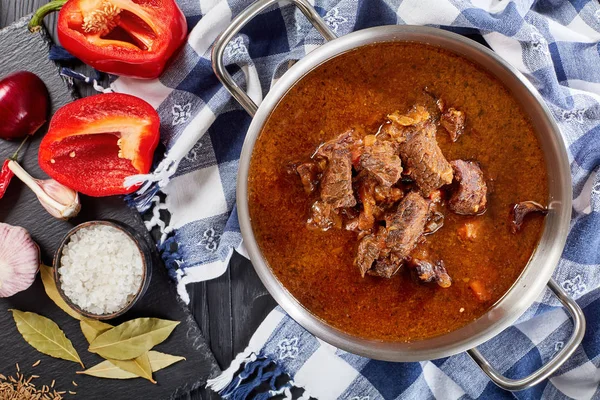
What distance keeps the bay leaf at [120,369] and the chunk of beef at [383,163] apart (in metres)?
1.61

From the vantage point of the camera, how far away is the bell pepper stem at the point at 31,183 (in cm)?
313

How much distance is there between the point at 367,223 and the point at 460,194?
1.35 feet

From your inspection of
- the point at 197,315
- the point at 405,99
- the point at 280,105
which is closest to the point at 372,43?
the point at 405,99

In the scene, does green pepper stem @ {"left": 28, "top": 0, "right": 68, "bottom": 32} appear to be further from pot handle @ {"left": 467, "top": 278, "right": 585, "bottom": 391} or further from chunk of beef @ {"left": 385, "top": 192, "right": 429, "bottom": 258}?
pot handle @ {"left": 467, "top": 278, "right": 585, "bottom": 391}

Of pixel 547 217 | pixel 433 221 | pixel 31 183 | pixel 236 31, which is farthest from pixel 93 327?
pixel 547 217

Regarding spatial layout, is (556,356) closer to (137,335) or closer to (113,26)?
(137,335)

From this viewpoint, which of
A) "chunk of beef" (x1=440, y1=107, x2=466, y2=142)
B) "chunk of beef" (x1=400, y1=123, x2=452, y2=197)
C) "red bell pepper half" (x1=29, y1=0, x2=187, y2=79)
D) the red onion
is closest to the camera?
"chunk of beef" (x1=400, y1=123, x2=452, y2=197)

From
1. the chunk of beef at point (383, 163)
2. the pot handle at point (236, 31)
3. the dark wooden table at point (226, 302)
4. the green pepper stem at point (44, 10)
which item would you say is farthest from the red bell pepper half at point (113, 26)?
the chunk of beef at point (383, 163)

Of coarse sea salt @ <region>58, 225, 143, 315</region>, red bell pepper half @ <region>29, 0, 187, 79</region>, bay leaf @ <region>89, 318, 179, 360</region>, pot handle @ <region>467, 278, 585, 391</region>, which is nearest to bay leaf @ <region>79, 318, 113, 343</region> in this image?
bay leaf @ <region>89, 318, 179, 360</region>

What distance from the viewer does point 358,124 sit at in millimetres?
2627

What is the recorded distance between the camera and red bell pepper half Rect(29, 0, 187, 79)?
2.97 m

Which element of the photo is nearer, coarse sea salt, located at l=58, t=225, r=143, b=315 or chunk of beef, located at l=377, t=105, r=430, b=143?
chunk of beef, located at l=377, t=105, r=430, b=143

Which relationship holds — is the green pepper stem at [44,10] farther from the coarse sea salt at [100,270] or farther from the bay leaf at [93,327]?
the bay leaf at [93,327]

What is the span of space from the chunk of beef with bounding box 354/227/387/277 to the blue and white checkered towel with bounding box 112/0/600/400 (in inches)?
32.2
